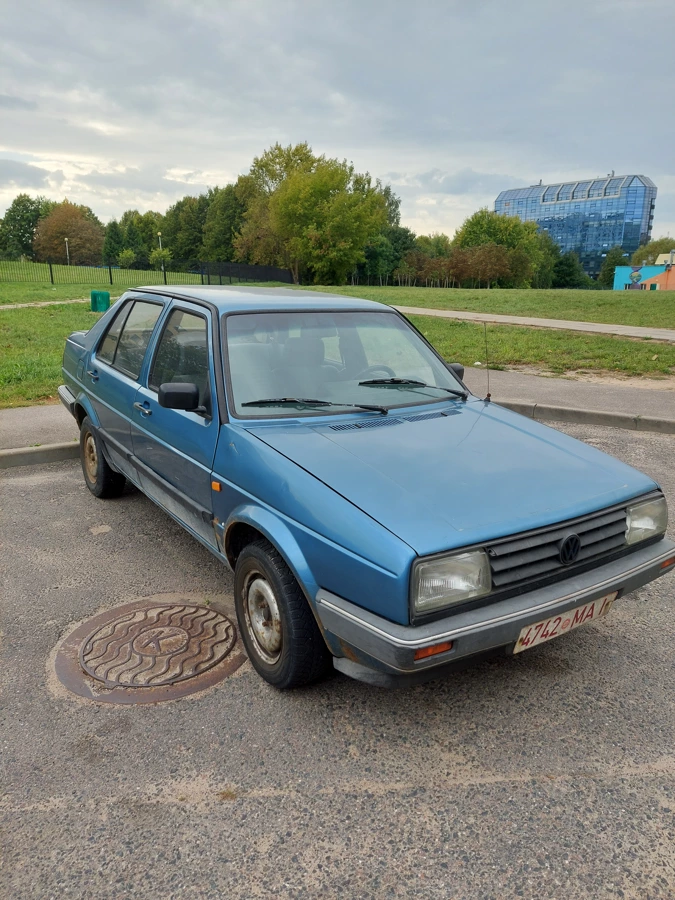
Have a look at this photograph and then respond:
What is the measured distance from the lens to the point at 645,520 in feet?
9.70

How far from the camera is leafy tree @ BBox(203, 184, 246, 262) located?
82250mm

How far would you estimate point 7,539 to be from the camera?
15.2 feet

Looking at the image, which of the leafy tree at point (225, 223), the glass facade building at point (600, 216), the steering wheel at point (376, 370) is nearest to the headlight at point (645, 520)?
the steering wheel at point (376, 370)

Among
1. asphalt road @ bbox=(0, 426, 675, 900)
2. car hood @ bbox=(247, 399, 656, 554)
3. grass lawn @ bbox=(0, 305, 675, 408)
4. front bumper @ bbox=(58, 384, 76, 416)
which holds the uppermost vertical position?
car hood @ bbox=(247, 399, 656, 554)

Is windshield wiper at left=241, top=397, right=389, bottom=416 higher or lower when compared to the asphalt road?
higher

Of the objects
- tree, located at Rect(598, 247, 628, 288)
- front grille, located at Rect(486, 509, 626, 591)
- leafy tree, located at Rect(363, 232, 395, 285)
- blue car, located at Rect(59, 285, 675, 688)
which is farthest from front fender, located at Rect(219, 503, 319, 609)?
tree, located at Rect(598, 247, 628, 288)

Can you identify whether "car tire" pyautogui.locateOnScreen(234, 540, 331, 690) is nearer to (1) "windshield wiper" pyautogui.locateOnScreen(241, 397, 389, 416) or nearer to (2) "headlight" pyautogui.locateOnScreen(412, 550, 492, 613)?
(2) "headlight" pyautogui.locateOnScreen(412, 550, 492, 613)

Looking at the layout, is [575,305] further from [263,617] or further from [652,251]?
[652,251]

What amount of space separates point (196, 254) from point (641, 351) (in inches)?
3629

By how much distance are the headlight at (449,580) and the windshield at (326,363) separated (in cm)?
128

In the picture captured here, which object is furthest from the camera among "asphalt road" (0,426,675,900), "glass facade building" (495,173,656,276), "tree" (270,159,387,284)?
"glass facade building" (495,173,656,276)

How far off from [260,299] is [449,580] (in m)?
2.28

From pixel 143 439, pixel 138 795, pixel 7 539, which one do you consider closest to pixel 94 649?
pixel 138 795

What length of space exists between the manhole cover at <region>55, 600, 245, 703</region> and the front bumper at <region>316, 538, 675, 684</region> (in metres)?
0.85
